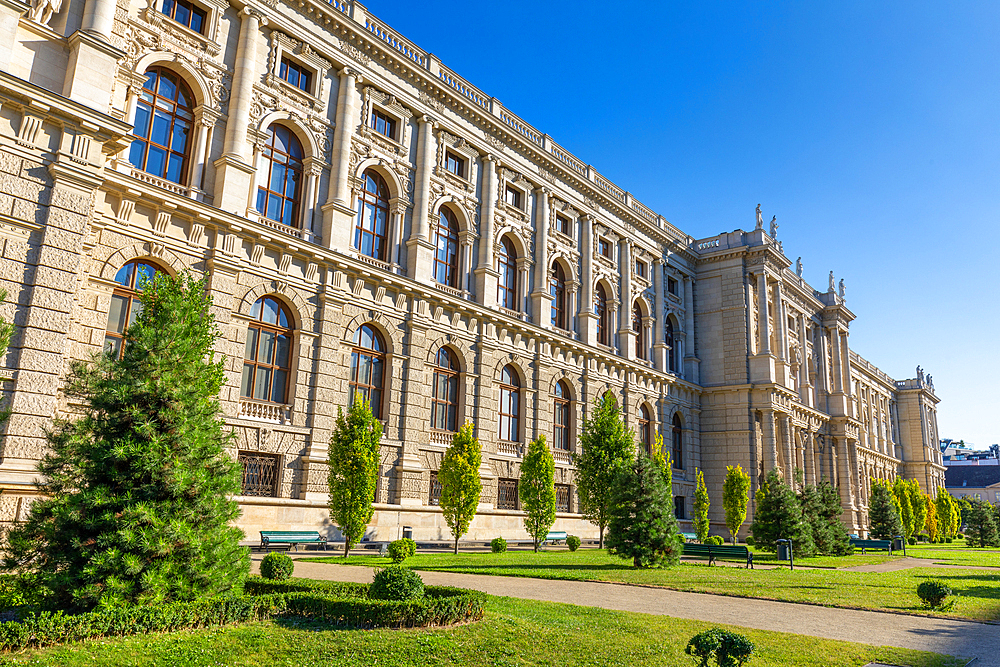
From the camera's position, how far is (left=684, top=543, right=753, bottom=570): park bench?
25547 mm

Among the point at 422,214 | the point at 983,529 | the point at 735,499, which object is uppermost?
the point at 422,214

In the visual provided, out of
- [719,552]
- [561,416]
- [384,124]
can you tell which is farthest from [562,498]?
[384,124]

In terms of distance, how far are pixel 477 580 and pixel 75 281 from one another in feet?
41.9

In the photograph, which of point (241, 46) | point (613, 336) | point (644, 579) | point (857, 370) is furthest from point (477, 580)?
point (857, 370)

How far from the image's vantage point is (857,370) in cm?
8075

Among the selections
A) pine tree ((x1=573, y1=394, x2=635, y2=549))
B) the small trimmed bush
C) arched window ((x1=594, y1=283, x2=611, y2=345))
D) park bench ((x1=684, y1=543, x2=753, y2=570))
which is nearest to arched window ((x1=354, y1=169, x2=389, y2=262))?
pine tree ((x1=573, y1=394, x2=635, y2=549))

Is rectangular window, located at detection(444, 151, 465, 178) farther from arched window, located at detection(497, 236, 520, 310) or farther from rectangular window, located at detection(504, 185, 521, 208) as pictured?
arched window, located at detection(497, 236, 520, 310)

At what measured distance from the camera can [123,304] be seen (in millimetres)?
20953

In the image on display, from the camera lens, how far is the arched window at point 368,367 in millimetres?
27688

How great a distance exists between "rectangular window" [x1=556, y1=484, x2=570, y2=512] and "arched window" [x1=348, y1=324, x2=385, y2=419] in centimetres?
1276

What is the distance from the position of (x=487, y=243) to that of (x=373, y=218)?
647 centimetres

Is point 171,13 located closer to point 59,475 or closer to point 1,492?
point 1,492

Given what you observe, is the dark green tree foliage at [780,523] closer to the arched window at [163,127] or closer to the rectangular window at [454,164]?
the rectangular window at [454,164]

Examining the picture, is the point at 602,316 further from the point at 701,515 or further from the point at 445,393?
the point at 445,393
